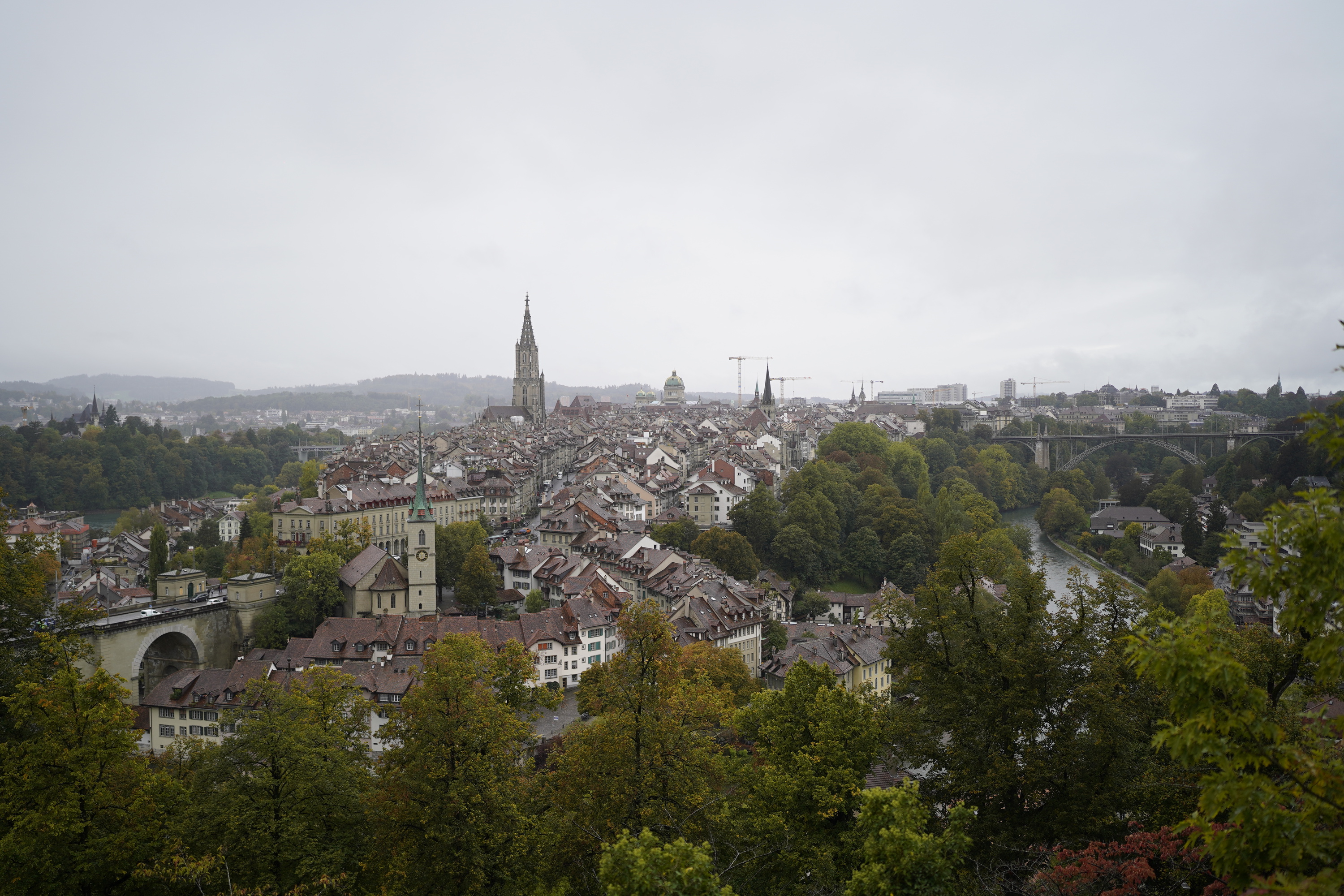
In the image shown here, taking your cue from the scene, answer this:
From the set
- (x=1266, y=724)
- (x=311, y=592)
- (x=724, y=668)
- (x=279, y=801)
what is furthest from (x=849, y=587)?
(x=1266, y=724)

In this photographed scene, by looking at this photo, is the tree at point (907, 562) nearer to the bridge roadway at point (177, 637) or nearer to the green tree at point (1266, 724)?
the bridge roadway at point (177, 637)

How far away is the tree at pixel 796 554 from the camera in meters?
49.1

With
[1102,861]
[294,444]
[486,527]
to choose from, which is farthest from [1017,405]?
[1102,861]

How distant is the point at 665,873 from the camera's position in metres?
8.16

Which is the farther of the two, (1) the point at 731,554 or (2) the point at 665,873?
(1) the point at 731,554

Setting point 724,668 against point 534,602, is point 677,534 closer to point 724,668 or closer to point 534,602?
point 534,602

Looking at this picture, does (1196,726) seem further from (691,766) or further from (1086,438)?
(1086,438)

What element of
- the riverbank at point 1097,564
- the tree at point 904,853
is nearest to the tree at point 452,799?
the tree at point 904,853

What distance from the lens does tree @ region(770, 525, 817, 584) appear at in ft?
161

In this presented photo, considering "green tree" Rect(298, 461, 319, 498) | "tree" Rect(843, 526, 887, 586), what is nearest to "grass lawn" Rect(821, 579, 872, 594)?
"tree" Rect(843, 526, 887, 586)

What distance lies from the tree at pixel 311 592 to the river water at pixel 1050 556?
31.7 m

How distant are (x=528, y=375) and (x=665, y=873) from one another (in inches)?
4852

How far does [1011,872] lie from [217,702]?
2481 centimetres

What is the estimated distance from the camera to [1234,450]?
→ 276 feet
